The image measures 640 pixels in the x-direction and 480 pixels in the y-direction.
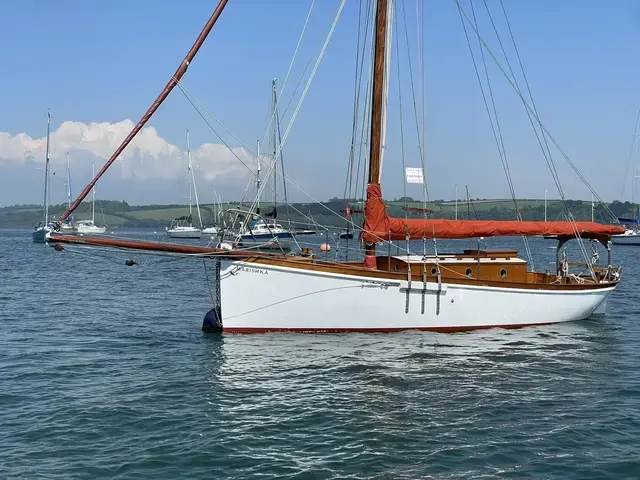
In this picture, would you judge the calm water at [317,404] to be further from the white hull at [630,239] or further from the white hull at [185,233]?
the white hull at [185,233]

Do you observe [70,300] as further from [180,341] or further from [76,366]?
[76,366]

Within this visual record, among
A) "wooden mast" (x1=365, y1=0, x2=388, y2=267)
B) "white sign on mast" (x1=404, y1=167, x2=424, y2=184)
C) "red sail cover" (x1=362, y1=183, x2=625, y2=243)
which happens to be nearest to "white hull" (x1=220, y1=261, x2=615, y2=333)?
"red sail cover" (x1=362, y1=183, x2=625, y2=243)

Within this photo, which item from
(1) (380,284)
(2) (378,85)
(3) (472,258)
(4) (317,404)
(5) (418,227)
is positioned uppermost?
(2) (378,85)

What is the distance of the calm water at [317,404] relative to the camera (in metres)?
11.4

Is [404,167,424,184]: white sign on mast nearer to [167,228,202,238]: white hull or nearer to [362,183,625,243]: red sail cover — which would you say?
[362,183,625,243]: red sail cover

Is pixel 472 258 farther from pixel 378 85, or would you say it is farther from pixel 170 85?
pixel 170 85

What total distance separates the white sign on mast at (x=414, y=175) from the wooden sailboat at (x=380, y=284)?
1.16m

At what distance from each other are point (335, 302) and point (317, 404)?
671 cm

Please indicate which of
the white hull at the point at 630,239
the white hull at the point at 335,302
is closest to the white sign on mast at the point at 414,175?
the white hull at the point at 335,302

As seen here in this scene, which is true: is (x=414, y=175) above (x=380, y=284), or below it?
above

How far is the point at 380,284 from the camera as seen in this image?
21.1m

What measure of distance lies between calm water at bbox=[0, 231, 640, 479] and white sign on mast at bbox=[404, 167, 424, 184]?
16.9 ft

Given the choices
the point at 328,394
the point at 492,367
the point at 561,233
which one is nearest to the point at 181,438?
the point at 328,394

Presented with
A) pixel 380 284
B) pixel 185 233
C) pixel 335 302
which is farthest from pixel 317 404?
pixel 185 233
